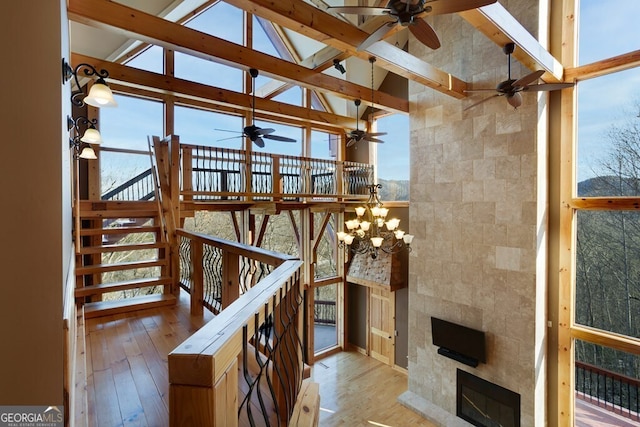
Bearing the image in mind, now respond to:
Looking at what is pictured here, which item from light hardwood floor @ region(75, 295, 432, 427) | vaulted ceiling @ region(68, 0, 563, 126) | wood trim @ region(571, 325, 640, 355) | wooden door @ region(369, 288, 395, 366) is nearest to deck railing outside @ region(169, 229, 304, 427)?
light hardwood floor @ region(75, 295, 432, 427)

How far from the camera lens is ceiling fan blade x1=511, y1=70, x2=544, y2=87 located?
331 cm

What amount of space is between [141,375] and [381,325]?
6.39 meters

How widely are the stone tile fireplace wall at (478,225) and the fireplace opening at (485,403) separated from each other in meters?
0.11

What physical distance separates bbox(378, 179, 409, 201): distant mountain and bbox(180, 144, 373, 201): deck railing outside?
45 cm

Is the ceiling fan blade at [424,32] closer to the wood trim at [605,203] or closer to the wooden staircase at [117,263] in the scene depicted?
the wood trim at [605,203]

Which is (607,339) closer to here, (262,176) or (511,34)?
(511,34)

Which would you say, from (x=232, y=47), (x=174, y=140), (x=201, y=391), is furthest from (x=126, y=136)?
(x=201, y=391)

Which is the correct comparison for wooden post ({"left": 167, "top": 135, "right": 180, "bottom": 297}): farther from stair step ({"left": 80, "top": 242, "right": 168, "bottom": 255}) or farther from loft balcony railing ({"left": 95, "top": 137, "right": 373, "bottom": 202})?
stair step ({"left": 80, "top": 242, "right": 168, "bottom": 255})

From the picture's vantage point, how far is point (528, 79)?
11.3 feet

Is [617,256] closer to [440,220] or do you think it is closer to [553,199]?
[553,199]

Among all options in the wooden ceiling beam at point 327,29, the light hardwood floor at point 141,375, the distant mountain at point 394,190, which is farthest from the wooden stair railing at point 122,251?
the distant mountain at point 394,190

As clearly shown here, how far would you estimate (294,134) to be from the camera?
8.28 metres

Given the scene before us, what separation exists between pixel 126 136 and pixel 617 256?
27.2 ft

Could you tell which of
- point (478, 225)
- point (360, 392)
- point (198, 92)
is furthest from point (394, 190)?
point (198, 92)
